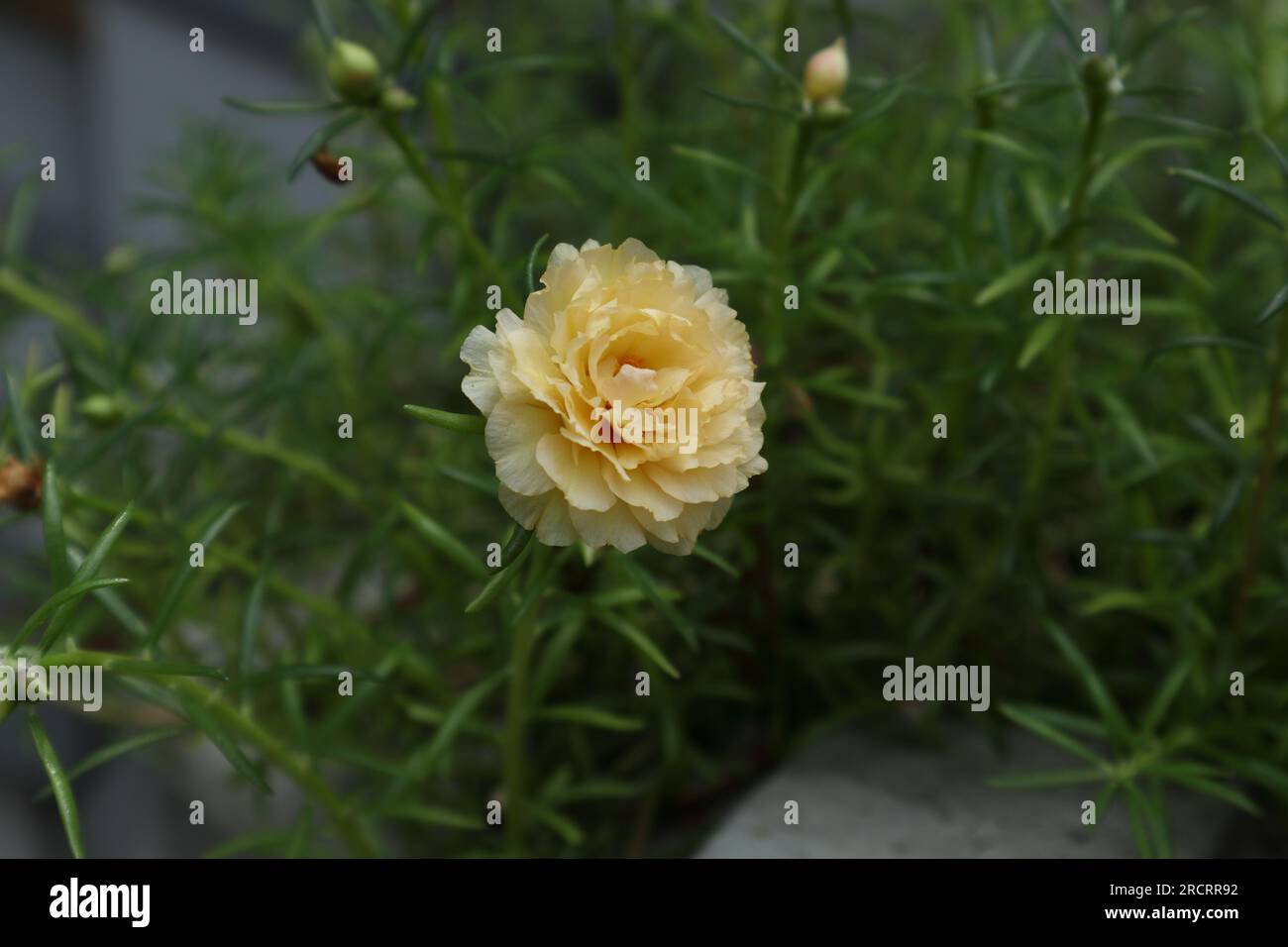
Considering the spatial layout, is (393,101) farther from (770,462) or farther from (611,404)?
(770,462)

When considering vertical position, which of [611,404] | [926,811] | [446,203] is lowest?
[926,811]

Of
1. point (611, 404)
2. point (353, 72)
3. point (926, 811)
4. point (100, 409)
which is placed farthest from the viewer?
point (926, 811)

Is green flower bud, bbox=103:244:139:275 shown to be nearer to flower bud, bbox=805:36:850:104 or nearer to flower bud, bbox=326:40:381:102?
flower bud, bbox=326:40:381:102

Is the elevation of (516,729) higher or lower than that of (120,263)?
lower

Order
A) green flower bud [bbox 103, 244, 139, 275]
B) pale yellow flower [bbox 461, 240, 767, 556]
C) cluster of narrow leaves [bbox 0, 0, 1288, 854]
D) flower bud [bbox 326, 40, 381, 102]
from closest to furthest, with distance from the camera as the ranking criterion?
pale yellow flower [bbox 461, 240, 767, 556]
flower bud [bbox 326, 40, 381, 102]
cluster of narrow leaves [bbox 0, 0, 1288, 854]
green flower bud [bbox 103, 244, 139, 275]

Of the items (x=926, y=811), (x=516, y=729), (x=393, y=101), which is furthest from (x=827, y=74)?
(x=926, y=811)

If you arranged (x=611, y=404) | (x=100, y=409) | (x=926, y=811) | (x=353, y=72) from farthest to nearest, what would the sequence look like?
(x=926, y=811), (x=100, y=409), (x=353, y=72), (x=611, y=404)

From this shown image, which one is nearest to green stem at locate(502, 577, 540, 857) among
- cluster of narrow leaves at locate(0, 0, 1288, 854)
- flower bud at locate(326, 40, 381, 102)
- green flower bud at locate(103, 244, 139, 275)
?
cluster of narrow leaves at locate(0, 0, 1288, 854)
